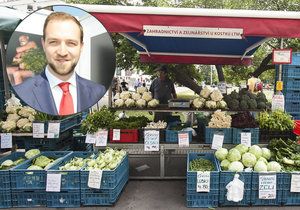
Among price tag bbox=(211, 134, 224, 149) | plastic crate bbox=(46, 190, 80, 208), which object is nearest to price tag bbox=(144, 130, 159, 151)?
price tag bbox=(211, 134, 224, 149)

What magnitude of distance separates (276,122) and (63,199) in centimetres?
350

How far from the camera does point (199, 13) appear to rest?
3928 millimetres

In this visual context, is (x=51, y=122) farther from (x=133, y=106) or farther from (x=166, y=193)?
(x=166, y=193)

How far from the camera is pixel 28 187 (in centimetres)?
414

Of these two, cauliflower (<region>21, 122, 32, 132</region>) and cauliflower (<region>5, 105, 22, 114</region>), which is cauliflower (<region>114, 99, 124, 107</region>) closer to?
cauliflower (<region>21, 122, 32, 132</region>)

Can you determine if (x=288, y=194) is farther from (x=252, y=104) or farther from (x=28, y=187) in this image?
(x=28, y=187)

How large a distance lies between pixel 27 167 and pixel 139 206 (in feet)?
5.78

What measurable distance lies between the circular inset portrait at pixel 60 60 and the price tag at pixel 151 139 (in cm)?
132

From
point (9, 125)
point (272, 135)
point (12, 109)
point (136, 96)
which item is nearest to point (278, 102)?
point (272, 135)

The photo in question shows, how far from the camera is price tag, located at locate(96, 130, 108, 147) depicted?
5.00m

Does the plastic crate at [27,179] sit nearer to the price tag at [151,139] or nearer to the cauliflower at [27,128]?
the cauliflower at [27,128]

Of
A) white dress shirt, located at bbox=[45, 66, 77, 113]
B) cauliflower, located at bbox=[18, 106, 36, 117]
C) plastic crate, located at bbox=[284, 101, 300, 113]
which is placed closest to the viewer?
white dress shirt, located at bbox=[45, 66, 77, 113]

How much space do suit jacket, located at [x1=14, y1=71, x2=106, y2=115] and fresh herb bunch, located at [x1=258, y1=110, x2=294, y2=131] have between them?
2750 mm

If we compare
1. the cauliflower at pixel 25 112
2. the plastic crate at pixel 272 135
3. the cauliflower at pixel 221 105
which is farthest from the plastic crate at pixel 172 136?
the cauliflower at pixel 25 112
